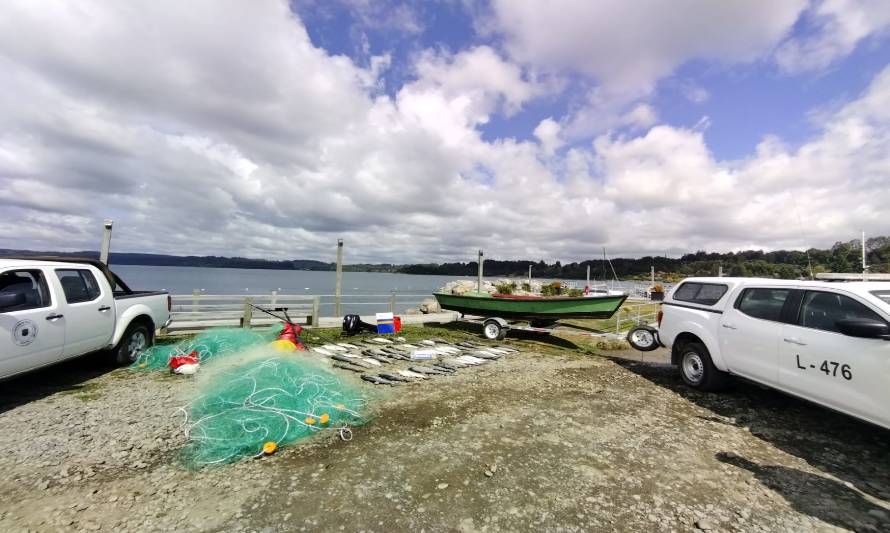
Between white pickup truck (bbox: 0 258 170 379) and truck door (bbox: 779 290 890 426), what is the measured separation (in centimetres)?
936

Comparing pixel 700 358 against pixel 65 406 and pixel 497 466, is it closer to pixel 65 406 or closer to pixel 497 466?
pixel 497 466

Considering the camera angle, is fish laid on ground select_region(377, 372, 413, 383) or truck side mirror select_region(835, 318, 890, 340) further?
fish laid on ground select_region(377, 372, 413, 383)

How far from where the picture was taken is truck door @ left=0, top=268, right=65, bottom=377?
4.59m

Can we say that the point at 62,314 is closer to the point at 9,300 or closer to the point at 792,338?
the point at 9,300

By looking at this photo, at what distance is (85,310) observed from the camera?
19.3 feet

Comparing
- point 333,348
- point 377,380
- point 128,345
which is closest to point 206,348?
point 128,345

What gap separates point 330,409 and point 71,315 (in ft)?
13.6

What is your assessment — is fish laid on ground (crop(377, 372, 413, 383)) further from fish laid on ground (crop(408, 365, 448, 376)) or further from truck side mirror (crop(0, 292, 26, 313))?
truck side mirror (crop(0, 292, 26, 313))

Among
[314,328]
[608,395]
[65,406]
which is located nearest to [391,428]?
[608,395]

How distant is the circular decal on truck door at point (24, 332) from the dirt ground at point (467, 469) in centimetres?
90

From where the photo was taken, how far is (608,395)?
6145 millimetres

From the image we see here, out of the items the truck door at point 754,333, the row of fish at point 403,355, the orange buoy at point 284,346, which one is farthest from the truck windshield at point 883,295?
the orange buoy at point 284,346

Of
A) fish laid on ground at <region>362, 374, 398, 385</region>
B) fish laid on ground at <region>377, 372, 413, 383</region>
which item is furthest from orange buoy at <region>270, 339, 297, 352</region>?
fish laid on ground at <region>377, 372, 413, 383</region>

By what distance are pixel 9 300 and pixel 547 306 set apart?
10.7 metres
